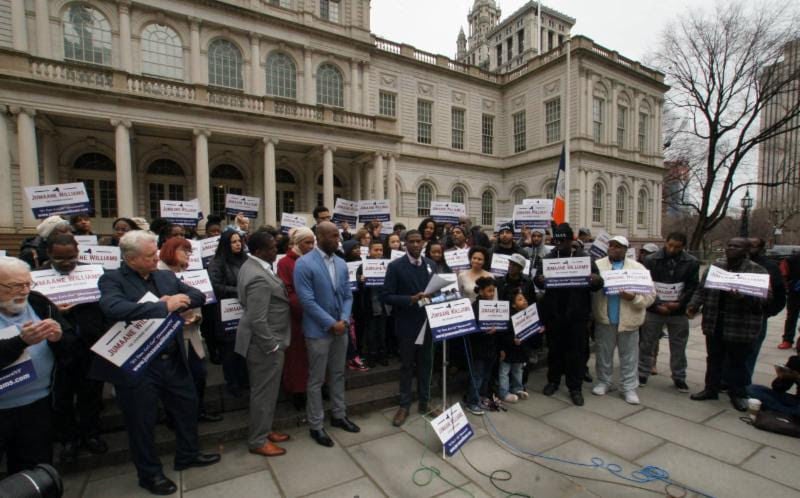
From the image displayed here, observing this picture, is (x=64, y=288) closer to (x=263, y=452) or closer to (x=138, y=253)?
(x=138, y=253)

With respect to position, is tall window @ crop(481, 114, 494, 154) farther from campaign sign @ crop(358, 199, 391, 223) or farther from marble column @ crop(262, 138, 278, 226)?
campaign sign @ crop(358, 199, 391, 223)

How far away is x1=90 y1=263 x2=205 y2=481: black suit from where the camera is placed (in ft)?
9.20

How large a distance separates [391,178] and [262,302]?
759 inches

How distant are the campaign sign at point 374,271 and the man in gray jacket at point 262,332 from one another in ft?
6.06

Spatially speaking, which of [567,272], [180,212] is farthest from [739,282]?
[180,212]

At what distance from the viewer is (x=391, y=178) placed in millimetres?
22141

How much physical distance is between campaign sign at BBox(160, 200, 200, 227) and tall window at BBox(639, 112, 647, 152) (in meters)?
Answer: 32.9

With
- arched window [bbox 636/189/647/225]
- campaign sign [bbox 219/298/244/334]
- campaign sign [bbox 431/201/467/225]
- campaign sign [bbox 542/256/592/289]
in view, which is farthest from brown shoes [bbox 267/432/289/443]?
arched window [bbox 636/189/647/225]

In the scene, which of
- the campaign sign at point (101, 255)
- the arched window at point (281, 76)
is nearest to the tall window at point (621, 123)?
the arched window at point (281, 76)

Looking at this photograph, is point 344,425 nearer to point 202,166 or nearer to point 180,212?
point 180,212

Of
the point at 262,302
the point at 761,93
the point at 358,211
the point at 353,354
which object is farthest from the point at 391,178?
the point at 761,93

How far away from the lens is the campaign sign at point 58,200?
6.82 meters

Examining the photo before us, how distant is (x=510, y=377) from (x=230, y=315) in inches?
149

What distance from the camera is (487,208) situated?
98.6 feet
